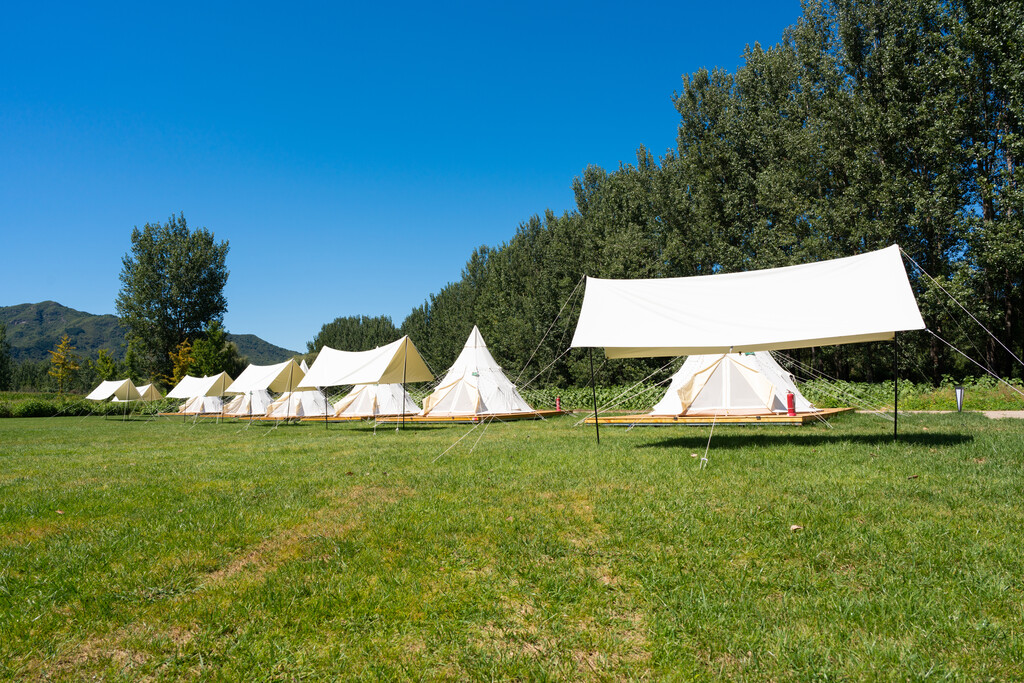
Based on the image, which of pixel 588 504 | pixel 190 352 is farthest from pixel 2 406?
pixel 588 504

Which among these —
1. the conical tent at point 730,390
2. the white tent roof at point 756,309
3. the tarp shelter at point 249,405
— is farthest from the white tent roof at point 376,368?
the tarp shelter at point 249,405

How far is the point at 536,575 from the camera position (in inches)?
134

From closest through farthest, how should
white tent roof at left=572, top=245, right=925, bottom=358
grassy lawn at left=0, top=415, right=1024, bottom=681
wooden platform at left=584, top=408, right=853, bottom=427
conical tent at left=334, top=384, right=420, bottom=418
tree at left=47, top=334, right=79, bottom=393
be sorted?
grassy lawn at left=0, top=415, right=1024, bottom=681 < white tent roof at left=572, top=245, right=925, bottom=358 < wooden platform at left=584, top=408, right=853, bottom=427 < conical tent at left=334, top=384, right=420, bottom=418 < tree at left=47, top=334, right=79, bottom=393

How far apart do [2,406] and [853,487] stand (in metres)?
43.8

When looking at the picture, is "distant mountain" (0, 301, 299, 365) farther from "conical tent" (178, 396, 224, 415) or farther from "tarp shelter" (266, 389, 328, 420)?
"tarp shelter" (266, 389, 328, 420)

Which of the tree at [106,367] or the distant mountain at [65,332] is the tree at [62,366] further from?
the distant mountain at [65,332]

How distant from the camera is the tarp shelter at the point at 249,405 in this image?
28.8 m

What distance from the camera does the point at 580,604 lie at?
117 inches

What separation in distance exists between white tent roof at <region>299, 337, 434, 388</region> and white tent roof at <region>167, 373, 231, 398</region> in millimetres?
15205

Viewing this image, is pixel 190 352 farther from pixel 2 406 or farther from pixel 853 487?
pixel 853 487

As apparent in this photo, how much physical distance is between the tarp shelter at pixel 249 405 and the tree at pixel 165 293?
2402 cm

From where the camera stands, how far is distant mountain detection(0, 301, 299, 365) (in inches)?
6250

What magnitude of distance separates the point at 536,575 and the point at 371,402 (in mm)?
20989

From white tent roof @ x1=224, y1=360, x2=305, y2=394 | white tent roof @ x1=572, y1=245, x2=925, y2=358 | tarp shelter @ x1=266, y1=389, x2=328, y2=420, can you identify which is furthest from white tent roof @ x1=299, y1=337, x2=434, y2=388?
tarp shelter @ x1=266, y1=389, x2=328, y2=420
